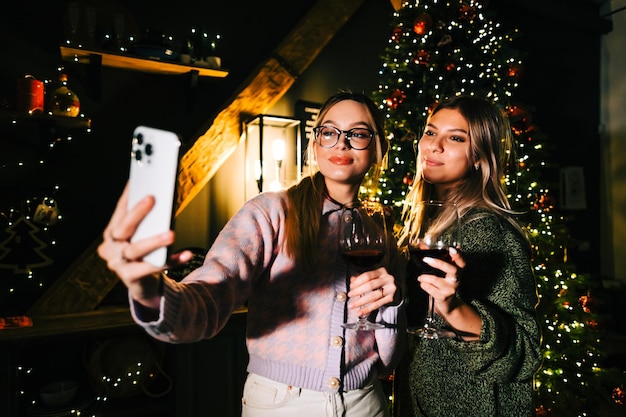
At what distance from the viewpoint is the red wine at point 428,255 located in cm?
124

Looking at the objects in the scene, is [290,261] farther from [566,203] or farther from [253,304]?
[566,203]

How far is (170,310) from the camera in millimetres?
879

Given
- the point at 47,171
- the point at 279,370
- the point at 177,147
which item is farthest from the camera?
the point at 47,171

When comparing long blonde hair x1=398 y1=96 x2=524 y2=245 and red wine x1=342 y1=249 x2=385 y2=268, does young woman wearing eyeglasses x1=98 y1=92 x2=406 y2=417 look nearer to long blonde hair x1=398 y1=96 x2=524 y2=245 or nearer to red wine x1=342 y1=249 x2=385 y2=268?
red wine x1=342 y1=249 x2=385 y2=268

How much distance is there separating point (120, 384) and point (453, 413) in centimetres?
181

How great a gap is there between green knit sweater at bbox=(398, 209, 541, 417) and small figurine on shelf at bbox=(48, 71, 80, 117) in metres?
2.11

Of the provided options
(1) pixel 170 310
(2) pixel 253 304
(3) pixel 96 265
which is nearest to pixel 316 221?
(2) pixel 253 304

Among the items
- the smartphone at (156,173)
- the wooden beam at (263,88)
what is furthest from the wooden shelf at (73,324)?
the smartphone at (156,173)

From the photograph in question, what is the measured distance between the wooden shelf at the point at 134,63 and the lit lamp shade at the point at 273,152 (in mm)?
455

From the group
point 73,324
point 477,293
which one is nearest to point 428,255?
point 477,293

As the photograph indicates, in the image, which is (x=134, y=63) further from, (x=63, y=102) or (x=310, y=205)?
(x=310, y=205)

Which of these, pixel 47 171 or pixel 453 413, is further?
pixel 47 171

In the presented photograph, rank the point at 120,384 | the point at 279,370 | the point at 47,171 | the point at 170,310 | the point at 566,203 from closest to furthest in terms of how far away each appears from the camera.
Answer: the point at 170,310
the point at 279,370
the point at 120,384
the point at 47,171
the point at 566,203

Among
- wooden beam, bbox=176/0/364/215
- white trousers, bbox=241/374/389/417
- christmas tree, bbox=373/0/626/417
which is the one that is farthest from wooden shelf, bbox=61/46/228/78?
white trousers, bbox=241/374/389/417
